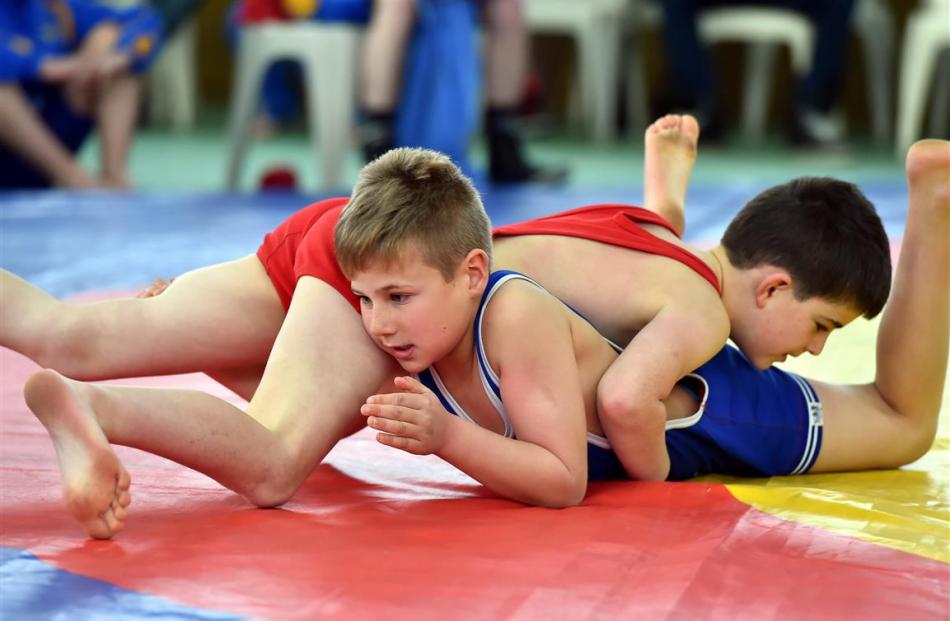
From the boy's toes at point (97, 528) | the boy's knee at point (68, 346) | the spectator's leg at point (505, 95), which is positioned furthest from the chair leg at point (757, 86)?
the boy's toes at point (97, 528)

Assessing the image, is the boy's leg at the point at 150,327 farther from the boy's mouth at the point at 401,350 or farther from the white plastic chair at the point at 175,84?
the white plastic chair at the point at 175,84

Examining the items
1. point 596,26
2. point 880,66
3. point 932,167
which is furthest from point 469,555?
point 880,66

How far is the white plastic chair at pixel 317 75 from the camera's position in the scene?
4.38 metres

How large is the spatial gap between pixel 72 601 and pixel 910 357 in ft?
3.40

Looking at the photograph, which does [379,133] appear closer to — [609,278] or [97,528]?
[609,278]

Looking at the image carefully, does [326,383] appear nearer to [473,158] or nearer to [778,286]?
[778,286]

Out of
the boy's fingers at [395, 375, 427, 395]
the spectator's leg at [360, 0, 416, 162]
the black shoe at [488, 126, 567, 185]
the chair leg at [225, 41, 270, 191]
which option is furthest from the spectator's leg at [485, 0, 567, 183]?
the boy's fingers at [395, 375, 427, 395]

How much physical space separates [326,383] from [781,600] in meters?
0.54

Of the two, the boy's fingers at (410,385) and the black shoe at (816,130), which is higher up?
the boy's fingers at (410,385)

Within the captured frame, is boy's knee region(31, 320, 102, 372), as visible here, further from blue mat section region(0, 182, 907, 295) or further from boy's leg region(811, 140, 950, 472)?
blue mat section region(0, 182, 907, 295)

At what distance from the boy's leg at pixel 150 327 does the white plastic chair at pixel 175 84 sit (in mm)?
5220

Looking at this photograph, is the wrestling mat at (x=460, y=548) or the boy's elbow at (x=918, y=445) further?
the boy's elbow at (x=918, y=445)

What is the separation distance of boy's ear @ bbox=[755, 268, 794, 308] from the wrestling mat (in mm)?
212

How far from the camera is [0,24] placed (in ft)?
13.2
